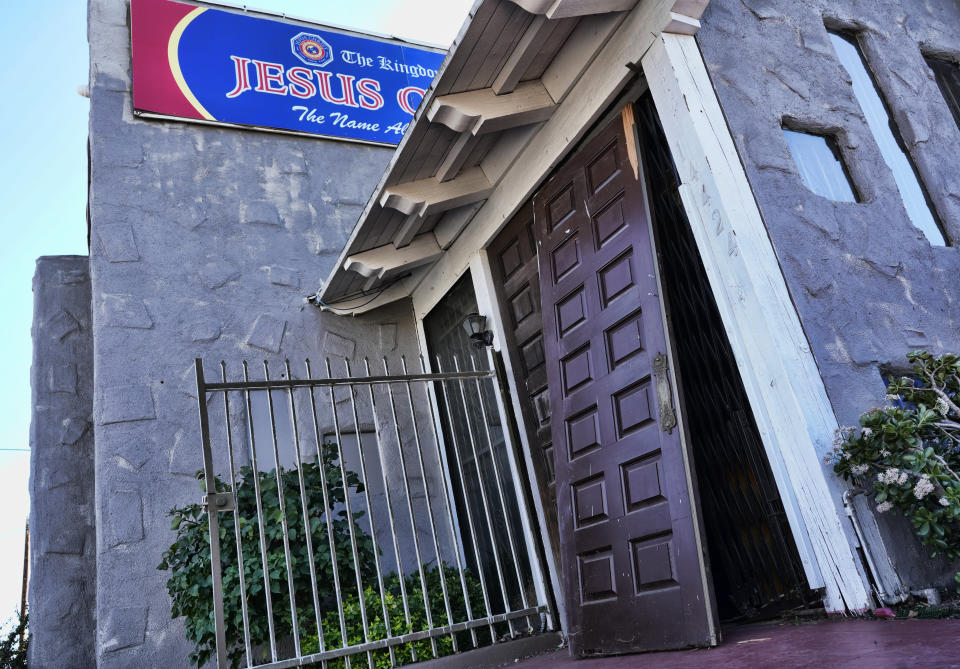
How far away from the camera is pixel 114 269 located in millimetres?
5605

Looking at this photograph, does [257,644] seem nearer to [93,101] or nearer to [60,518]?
[60,518]

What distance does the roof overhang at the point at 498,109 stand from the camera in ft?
11.0

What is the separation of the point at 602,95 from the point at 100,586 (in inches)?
165

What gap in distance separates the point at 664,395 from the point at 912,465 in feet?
3.02

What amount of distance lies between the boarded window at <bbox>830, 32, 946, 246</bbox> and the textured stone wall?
5.40 metres

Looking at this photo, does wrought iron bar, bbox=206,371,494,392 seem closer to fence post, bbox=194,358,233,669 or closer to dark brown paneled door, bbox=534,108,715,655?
fence post, bbox=194,358,233,669

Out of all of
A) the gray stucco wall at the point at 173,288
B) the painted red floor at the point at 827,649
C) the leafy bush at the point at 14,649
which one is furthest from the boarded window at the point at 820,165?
the leafy bush at the point at 14,649

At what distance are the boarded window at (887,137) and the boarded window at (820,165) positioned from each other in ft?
1.22

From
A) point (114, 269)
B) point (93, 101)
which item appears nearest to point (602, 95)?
point (114, 269)

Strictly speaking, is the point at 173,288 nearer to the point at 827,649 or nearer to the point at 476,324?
the point at 476,324

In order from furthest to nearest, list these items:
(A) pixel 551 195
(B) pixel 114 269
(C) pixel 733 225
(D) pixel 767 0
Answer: (B) pixel 114 269, (A) pixel 551 195, (D) pixel 767 0, (C) pixel 733 225

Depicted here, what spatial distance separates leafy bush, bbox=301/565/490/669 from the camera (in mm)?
3873

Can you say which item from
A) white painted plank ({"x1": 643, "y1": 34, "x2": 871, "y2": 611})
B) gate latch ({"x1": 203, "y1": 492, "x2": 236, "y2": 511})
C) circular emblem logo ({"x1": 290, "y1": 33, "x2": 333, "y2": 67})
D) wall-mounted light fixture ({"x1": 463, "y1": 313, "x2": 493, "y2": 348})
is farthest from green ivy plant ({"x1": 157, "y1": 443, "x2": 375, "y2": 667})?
circular emblem logo ({"x1": 290, "y1": 33, "x2": 333, "y2": 67})

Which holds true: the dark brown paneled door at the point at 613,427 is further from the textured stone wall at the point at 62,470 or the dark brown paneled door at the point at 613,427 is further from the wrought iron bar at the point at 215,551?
the textured stone wall at the point at 62,470
